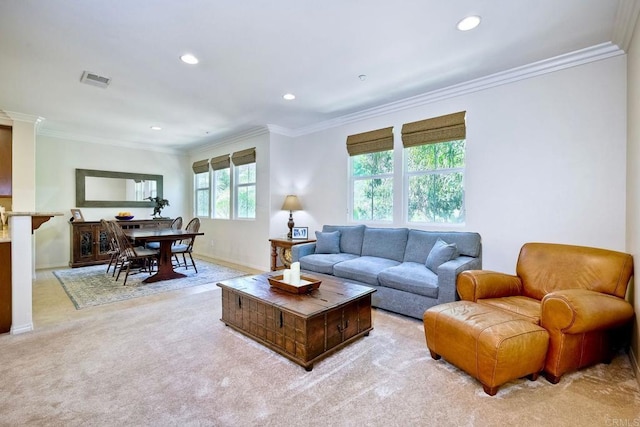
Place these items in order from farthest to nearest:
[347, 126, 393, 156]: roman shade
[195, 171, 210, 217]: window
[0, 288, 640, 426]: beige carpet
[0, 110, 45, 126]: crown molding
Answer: [195, 171, 210, 217]: window, [0, 110, 45, 126]: crown molding, [347, 126, 393, 156]: roman shade, [0, 288, 640, 426]: beige carpet

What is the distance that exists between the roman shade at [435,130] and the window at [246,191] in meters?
2.95

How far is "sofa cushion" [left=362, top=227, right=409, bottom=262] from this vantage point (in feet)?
12.3

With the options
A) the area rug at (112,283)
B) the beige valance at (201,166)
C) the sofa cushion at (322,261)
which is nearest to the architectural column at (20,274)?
the area rug at (112,283)

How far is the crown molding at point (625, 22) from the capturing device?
2.03m

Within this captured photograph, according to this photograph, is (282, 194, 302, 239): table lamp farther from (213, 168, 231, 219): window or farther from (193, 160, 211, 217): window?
(193, 160, 211, 217): window

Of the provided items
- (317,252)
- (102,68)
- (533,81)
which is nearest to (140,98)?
(102,68)

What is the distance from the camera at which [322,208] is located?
4984 millimetres

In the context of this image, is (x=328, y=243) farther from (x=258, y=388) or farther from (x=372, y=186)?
(x=258, y=388)

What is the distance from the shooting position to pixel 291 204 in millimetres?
5051

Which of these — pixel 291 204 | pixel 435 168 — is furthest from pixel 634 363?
pixel 291 204

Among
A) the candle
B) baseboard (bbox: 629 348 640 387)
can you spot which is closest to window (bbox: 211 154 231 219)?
the candle

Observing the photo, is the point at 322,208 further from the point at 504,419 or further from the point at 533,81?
the point at 504,419

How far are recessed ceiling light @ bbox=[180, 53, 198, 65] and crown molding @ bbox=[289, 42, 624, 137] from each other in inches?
90.8

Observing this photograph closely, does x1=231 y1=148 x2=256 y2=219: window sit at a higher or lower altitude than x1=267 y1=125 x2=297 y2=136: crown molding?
lower
